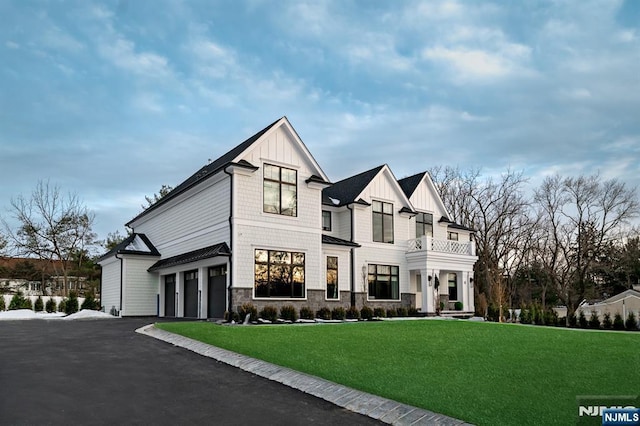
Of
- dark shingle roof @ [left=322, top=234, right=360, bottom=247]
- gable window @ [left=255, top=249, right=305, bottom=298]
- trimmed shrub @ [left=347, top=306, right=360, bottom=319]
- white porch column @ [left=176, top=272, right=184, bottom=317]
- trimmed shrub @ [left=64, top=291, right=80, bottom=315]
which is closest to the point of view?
gable window @ [left=255, top=249, right=305, bottom=298]

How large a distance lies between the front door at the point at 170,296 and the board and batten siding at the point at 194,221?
4.40ft

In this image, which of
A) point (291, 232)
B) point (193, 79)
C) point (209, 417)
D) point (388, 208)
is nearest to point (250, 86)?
point (193, 79)

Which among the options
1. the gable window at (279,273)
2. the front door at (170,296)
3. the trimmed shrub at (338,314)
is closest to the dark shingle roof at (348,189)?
the gable window at (279,273)

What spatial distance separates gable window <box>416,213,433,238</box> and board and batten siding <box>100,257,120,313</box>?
17.7 m

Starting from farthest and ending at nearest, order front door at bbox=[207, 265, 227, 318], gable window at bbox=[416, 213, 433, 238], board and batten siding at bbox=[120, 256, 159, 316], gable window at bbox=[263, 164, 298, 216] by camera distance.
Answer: gable window at bbox=[416, 213, 433, 238] < board and batten siding at bbox=[120, 256, 159, 316] < gable window at bbox=[263, 164, 298, 216] < front door at bbox=[207, 265, 227, 318]

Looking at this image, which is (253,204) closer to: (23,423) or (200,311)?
(200,311)

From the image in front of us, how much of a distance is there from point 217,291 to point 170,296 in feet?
19.2

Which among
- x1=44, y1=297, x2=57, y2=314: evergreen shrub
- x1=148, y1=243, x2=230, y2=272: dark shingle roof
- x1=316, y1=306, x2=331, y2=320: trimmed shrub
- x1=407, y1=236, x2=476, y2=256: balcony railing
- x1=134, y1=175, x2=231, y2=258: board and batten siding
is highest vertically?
x1=134, y1=175, x2=231, y2=258: board and batten siding

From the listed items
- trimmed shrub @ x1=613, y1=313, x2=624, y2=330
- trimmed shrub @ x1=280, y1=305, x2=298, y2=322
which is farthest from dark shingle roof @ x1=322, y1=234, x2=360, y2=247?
trimmed shrub @ x1=613, y1=313, x2=624, y2=330

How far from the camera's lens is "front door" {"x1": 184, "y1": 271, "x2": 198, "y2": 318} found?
23531mm

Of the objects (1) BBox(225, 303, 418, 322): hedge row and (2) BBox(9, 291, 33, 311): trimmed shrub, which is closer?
(1) BBox(225, 303, 418, 322): hedge row

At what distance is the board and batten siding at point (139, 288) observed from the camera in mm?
26220

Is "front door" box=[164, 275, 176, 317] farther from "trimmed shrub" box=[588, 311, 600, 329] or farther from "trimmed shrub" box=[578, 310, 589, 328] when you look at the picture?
"trimmed shrub" box=[588, 311, 600, 329]

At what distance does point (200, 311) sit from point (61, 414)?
15.5 m
